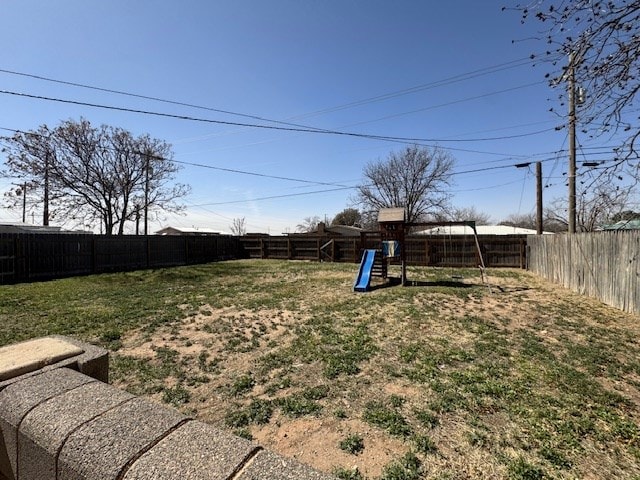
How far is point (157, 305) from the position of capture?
7656 millimetres

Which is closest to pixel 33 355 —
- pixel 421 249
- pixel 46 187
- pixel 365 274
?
pixel 365 274

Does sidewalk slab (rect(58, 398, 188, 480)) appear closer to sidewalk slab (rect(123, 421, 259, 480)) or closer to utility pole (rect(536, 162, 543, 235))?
sidewalk slab (rect(123, 421, 259, 480))

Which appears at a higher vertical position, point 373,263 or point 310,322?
point 373,263

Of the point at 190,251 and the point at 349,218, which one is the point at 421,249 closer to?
the point at 190,251

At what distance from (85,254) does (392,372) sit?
14.1 m

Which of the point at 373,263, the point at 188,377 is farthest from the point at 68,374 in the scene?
the point at 373,263

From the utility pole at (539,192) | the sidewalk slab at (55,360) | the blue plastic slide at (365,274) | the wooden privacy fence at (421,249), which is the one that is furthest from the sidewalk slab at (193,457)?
the utility pole at (539,192)

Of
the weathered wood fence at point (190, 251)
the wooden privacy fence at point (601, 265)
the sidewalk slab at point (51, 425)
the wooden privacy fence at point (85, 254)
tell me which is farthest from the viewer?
the weathered wood fence at point (190, 251)

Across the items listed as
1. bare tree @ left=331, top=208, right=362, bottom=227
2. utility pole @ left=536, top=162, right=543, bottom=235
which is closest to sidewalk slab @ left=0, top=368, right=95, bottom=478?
utility pole @ left=536, top=162, right=543, bottom=235

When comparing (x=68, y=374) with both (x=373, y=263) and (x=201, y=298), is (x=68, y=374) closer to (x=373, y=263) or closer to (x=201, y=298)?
(x=201, y=298)

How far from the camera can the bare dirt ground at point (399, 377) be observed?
8.57 ft

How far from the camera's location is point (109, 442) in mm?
940

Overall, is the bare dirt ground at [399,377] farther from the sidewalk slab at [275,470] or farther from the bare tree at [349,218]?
the bare tree at [349,218]

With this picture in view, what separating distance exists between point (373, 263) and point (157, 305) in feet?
20.9
